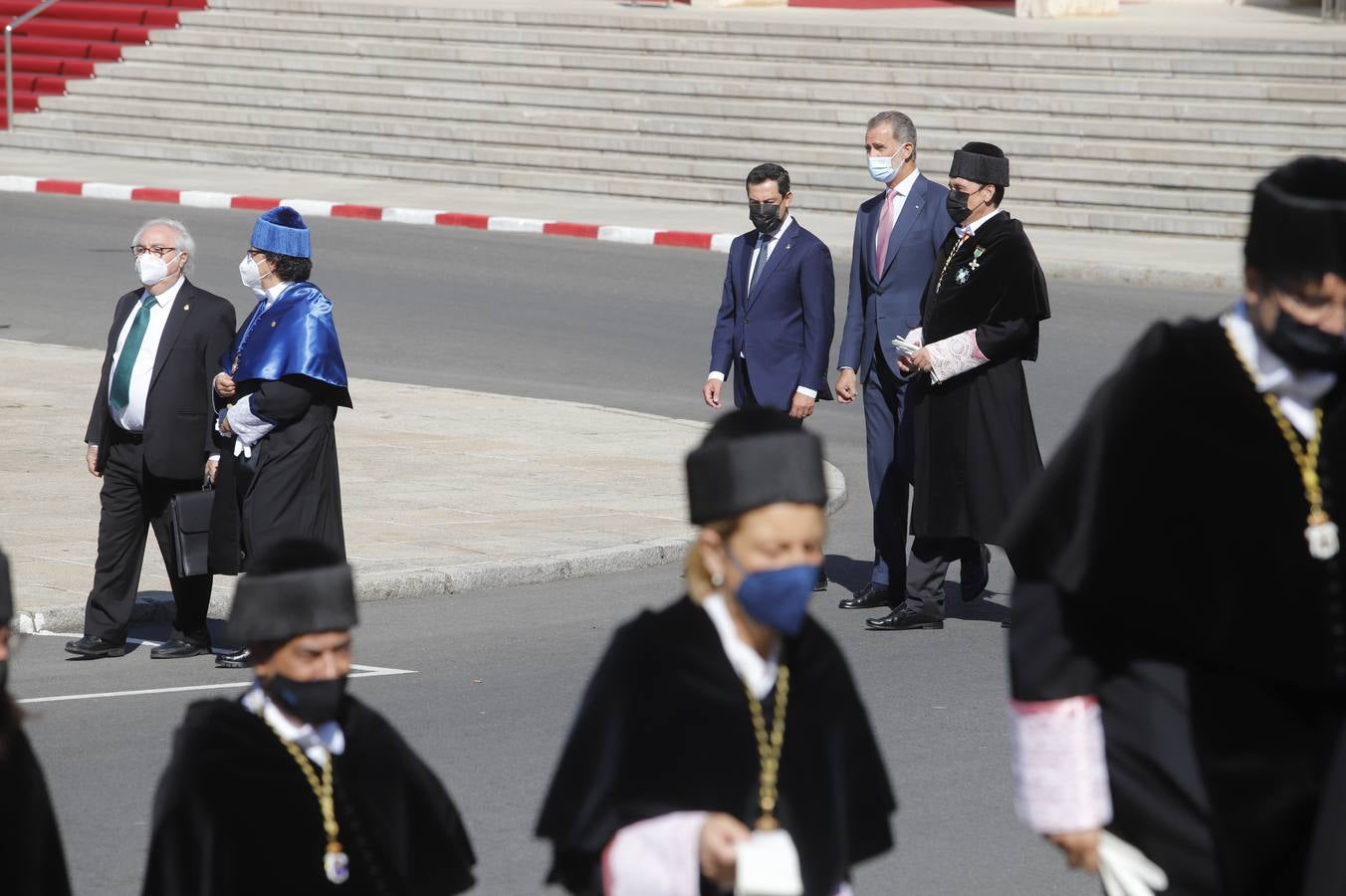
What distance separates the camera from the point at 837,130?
2627 cm

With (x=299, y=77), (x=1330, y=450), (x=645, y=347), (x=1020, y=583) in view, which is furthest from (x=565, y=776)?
(x=299, y=77)

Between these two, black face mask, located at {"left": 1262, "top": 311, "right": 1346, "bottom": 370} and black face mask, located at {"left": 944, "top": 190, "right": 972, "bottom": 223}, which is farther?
black face mask, located at {"left": 944, "top": 190, "right": 972, "bottom": 223}

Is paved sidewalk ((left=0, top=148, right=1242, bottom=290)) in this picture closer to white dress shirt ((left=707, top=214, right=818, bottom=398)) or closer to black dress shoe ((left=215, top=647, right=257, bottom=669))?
white dress shirt ((left=707, top=214, right=818, bottom=398))

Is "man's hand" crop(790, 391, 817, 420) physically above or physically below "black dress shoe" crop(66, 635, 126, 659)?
above

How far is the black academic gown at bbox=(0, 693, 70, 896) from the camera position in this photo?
394 cm

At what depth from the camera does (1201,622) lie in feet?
12.7

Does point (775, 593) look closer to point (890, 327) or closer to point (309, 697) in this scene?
point (309, 697)

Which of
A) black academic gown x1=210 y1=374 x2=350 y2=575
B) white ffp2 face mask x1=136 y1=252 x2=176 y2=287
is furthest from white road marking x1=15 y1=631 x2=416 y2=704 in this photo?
white ffp2 face mask x1=136 y1=252 x2=176 y2=287

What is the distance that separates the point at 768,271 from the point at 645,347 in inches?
268

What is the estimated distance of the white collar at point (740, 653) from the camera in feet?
12.2

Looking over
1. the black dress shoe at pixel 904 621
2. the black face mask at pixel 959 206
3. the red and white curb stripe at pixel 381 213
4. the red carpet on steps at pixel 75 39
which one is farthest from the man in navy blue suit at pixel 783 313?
the red carpet on steps at pixel 75 39

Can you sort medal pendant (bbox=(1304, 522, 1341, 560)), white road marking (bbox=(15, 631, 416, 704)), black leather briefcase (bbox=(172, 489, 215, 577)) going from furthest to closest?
black leather briefcase (bbox=(172, 489, 215, 577)) → white road marking (bbox=(15, 631, 416, 704)) → medal pendant (bbox=(1304, 522, 1341, 560))

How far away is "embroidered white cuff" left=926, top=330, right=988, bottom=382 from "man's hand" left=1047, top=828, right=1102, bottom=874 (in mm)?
5873

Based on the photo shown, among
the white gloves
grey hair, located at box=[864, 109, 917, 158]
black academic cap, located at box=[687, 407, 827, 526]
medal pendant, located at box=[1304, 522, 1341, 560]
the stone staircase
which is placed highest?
the stone staircase
